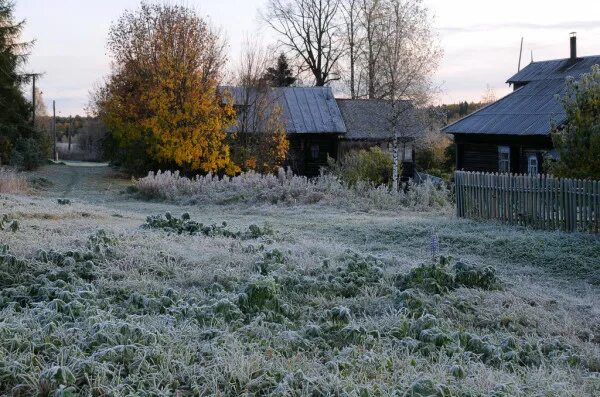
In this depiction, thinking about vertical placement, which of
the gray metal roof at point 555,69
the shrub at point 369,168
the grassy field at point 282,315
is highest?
the gray metal roof at point 555,69

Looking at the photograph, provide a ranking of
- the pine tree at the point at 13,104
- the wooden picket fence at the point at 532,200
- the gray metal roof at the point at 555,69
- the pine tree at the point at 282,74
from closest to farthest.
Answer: the wooden picket fence at the point at 532,200, the gray metal roof at the point at 555,69, the pine tree at the point at 13,104, the pine tree at the point at 282,74

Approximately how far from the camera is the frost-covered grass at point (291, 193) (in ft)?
65.4

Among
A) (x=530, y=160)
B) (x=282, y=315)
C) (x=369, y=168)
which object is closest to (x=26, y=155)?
(x=369, y=168)

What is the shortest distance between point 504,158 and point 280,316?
2508cm

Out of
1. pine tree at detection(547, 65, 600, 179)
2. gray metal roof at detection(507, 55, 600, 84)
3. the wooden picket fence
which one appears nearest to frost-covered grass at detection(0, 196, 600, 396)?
the wooden picket fence

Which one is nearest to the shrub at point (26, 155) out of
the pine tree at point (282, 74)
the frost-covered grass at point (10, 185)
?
the pine tree at point (282, 74)

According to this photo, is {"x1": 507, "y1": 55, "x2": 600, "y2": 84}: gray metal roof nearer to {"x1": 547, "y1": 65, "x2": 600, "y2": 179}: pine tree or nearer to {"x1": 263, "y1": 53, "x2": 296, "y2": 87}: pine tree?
{"x1": 547, "y1": 65, "x2": 600, "y2": 179}: pine tree

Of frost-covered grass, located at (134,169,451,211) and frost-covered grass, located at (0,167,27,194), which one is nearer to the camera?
frost-covered grass, located at (134,169,451,211)

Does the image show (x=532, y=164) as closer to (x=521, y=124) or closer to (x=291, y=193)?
(x=521, y=124)

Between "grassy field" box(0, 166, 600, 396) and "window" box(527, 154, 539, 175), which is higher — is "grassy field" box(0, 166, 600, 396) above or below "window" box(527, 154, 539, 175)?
below

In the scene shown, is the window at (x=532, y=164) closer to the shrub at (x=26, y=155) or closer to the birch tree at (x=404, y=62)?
the birch tree at (x=404, y=62)

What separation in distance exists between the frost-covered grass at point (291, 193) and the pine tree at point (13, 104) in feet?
55.7

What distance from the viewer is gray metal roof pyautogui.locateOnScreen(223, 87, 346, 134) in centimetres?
3881

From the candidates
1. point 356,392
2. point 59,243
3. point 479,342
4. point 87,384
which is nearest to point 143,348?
point 87,384
